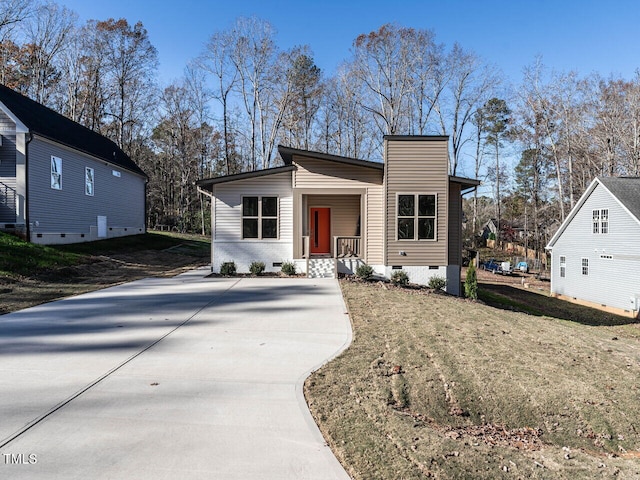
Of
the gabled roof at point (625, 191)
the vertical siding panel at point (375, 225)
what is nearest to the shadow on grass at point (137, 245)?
the vertical siding panel at point (375, 225)

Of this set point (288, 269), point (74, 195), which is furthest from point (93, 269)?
point (288, 269)

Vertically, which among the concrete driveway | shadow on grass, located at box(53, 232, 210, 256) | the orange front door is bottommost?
the concrete driveway

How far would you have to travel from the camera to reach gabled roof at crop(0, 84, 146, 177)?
1561 cm

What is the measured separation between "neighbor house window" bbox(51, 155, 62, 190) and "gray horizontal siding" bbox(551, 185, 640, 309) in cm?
2507

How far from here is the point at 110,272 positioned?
1432 centimetres

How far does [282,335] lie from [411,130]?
90.2 ft

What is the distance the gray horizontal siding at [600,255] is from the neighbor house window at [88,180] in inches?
995

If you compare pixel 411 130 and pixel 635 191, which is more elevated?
pixel 411 130

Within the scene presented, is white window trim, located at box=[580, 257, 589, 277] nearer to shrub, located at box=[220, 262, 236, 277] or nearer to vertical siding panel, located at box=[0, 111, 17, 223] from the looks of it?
shrub, located at box=[220, 262, 236, 277]

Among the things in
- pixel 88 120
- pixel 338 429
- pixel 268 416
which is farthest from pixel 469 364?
pixel 88 120

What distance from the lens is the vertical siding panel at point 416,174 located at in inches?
501

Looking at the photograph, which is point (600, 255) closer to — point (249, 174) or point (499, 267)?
point (499, 267)

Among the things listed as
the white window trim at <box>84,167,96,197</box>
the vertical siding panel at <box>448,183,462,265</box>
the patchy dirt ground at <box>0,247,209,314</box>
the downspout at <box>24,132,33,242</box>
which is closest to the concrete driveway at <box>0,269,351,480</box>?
the patchy dirt ground at <box>0,247,209,314</box>

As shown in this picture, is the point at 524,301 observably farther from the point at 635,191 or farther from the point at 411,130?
the point at 411,130
